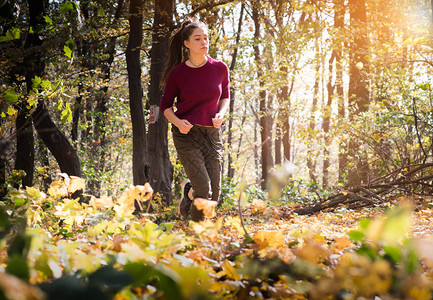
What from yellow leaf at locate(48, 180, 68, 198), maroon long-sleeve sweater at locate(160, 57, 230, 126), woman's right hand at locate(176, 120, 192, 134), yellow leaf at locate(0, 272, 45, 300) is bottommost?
yellow leaf at locate(48, 180, 68, 198)

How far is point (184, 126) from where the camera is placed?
12.9 ft

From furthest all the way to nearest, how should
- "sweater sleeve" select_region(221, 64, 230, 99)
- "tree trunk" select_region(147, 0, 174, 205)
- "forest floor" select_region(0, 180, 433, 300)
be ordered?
"tree trunk" select_region(147, 0, 174, 205) < "sweater sleeve" select_region(221, 64, 230, 99) < "forest floor" select_region(0, 180, 433, 300)

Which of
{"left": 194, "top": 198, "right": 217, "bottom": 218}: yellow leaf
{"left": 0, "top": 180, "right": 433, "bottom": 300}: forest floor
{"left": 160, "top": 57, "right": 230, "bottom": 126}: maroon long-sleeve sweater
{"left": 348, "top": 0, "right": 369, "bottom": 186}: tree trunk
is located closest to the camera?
{"left": 0, "top": 180, "right": 433, "bottom": 300}: forest floor

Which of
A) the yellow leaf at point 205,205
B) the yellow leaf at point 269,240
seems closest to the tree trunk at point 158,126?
the yellow leaf at point 205,205

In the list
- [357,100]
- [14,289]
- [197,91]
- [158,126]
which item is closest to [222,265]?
[14,289]

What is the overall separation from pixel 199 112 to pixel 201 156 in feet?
1.46

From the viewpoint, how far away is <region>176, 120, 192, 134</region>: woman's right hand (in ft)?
12.9

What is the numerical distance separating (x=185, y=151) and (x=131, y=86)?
11.5 ft

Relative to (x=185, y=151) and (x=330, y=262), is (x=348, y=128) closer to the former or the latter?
(x=185, y=151)

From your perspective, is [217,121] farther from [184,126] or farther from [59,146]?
[59,146]

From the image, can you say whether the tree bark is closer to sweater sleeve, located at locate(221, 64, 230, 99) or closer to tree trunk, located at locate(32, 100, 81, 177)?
tree trunk, located at locate(32, 100, 81, 177)

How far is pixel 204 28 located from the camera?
434cm

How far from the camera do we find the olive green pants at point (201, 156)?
4.11 meters

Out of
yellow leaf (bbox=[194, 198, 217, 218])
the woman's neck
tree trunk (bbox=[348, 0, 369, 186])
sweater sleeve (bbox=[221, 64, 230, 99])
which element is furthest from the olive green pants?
tree trunk (bbox=[348, 0, 369, 186])
